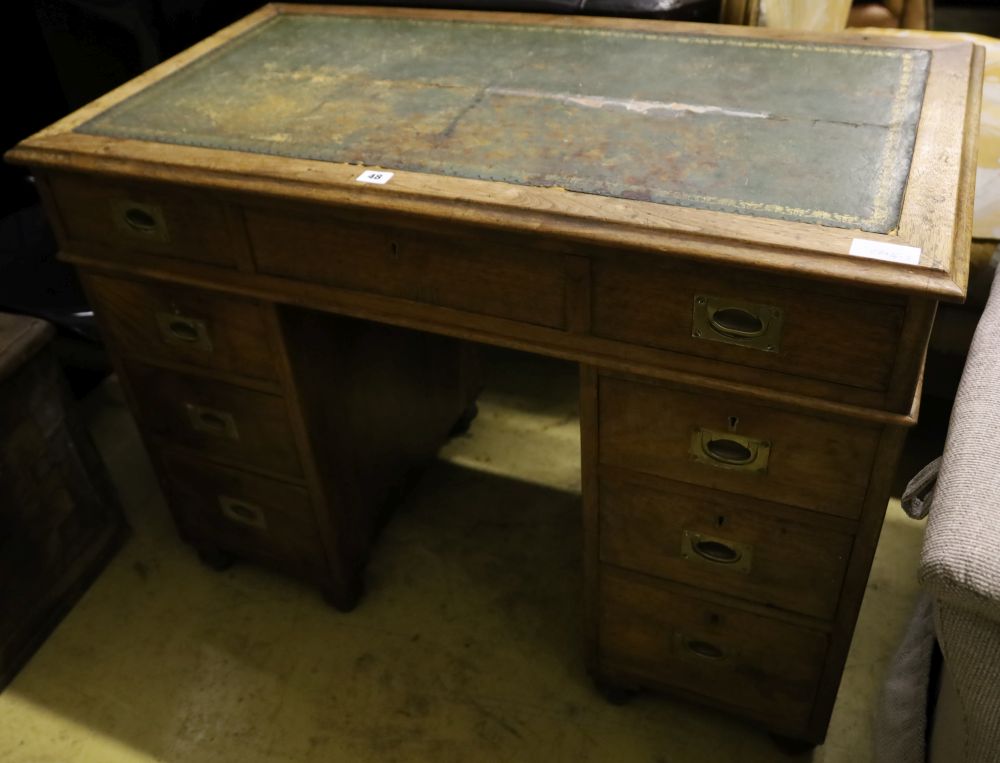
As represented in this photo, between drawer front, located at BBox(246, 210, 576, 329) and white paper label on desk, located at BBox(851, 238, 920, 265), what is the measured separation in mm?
285

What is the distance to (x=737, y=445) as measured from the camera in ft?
3.52

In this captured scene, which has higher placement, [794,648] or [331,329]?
[331,329]

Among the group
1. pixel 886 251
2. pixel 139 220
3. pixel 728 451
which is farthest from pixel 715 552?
pixel 139 220

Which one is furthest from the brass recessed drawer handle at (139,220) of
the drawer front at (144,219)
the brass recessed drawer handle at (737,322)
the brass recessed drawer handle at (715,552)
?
the brass recessed drawer handle at (715,552)

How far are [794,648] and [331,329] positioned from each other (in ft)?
2.53

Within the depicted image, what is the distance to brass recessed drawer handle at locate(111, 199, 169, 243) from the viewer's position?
1.21m

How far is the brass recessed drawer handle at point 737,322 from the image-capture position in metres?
0.94

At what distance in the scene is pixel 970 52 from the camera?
1244 mm

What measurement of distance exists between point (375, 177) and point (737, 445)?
512 mm

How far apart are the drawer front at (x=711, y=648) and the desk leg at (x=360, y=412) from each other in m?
0.46

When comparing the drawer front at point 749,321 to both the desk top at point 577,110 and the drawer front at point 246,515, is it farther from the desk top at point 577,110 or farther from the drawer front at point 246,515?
the drawer front at point 246,515

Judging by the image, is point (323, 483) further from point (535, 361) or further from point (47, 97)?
point (47, 97)

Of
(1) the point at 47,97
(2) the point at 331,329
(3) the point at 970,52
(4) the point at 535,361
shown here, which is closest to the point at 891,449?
(3) the point at 970,52

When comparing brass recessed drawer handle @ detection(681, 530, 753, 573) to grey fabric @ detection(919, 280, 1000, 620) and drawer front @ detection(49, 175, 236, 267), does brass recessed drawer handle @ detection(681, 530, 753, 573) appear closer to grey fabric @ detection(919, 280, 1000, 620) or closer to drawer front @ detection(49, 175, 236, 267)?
grey fabric @ detection(919, 280, 1000, 620)
